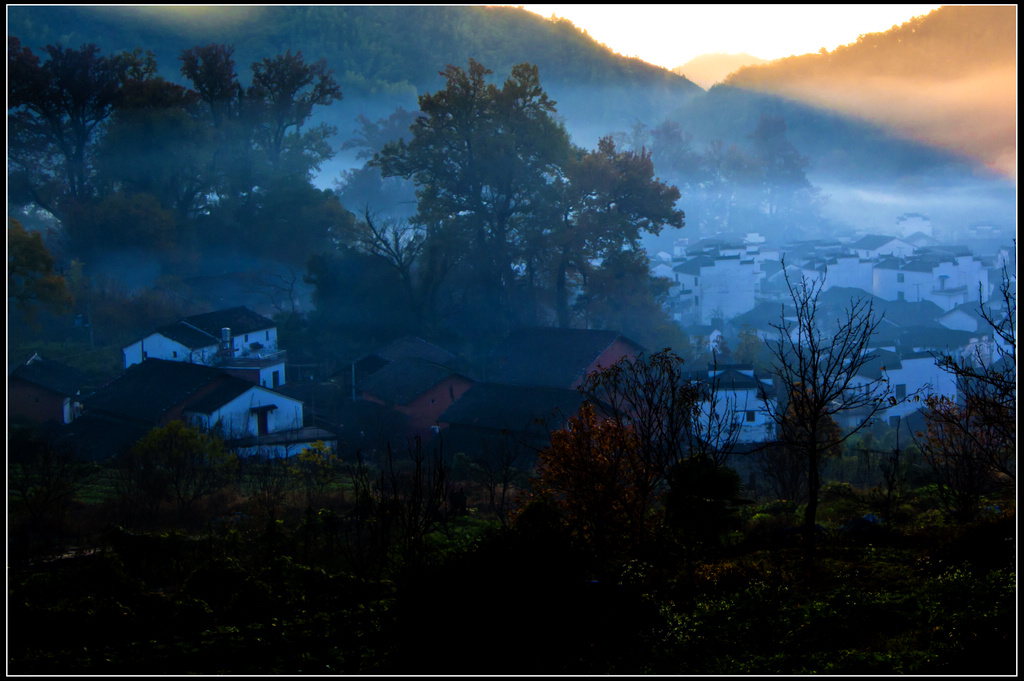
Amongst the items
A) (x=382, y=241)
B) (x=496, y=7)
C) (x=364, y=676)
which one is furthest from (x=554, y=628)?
(x=496, y=7)

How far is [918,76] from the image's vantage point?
1978 inches

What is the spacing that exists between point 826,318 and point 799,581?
3390 cm

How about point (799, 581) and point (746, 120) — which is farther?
point (746, 120)

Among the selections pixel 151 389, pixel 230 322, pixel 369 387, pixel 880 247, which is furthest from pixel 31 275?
pixel 880 247

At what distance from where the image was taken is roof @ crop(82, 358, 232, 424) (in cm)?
1970

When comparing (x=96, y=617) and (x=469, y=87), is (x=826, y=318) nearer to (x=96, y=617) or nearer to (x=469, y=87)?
(x=469, y=87)

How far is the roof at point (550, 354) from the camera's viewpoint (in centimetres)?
2423

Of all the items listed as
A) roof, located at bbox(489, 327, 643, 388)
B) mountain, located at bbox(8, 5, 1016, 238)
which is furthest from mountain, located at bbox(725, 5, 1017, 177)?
roof, located at bbox(489, 327, 643, 388)

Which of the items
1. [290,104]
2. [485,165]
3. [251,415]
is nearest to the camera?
[251,415]

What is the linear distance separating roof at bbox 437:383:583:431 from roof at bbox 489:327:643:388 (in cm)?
238

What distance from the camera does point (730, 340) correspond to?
37438mm

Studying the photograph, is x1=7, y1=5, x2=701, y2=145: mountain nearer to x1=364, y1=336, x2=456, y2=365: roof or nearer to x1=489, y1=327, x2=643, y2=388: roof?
x1=364, y1=336, x2=456, y2=365: roof

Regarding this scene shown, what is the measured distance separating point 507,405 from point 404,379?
445cm

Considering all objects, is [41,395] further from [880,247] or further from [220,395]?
[880,247]
